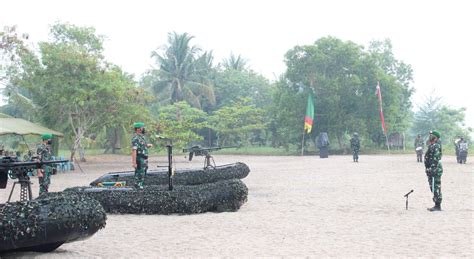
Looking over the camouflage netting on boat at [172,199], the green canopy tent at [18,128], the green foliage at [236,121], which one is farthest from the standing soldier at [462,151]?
the green foliage at [236,121]

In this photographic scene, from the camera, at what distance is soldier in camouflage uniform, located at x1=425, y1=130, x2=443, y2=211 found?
973 centimetres

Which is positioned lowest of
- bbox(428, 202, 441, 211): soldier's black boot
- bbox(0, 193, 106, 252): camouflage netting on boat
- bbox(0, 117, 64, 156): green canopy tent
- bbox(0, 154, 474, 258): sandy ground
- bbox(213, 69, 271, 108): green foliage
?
bbox(0, 154, 474, 258): sandy ground

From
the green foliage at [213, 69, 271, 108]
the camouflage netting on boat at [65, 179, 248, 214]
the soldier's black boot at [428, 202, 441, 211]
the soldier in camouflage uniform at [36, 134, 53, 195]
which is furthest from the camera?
the green foliage at [213, 69, 271, 108]

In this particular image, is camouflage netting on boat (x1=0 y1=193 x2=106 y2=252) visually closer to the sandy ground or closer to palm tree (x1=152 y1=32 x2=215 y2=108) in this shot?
the sandy ground

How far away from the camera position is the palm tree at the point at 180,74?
4678 centimetres

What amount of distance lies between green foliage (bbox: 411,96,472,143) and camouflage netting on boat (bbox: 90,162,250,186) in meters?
42.3

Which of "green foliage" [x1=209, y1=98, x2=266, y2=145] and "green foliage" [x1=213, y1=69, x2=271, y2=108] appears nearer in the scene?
"green foliage" [x1=209, y1=98, x2=266, y2=145]

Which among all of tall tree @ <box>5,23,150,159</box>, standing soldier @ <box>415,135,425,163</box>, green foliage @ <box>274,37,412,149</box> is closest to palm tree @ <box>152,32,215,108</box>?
green foliage @ <box>274,37,412,149</box>

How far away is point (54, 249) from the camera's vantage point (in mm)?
6379

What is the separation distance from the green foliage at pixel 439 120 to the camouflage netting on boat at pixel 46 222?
166 feet

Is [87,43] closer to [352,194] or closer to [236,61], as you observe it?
[352,194]

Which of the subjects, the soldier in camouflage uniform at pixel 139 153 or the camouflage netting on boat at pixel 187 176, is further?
the camouflage netting on boat at pixel 187 176

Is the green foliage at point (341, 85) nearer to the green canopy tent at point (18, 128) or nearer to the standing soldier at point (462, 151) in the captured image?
the standing soldier at point (462, 151)

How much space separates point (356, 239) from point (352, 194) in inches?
220
